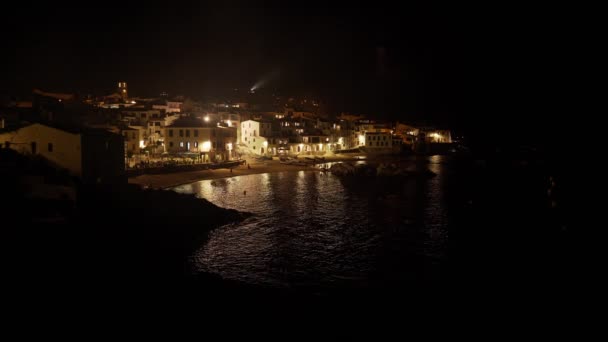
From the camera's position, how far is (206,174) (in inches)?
1973

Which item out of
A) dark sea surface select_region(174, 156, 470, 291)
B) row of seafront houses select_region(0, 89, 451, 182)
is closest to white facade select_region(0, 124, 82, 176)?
row of seafront houses select_region(0, 89, 451, 182)

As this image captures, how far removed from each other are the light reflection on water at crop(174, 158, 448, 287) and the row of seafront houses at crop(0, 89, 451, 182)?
1083 centimetres

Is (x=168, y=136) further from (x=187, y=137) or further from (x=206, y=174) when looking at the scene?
(x=206, y=174)

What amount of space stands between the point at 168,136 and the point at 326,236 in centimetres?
3984

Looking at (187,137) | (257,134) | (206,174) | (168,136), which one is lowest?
(206,174)

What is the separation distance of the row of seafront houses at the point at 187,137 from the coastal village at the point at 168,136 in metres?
0.07

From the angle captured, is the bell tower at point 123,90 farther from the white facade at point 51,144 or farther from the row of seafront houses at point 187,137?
the white facade at point 51,144

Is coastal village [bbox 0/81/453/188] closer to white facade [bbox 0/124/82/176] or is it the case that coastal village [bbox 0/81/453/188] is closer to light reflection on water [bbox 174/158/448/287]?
white facade [bbox 0/124/82/176]

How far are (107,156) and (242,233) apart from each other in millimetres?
14139

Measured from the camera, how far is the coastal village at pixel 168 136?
2759 centimetres

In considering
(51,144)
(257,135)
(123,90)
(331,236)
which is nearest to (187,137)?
(257,135)

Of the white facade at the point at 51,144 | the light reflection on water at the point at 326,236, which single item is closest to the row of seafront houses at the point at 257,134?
the light reflection on water at the point at 326,236

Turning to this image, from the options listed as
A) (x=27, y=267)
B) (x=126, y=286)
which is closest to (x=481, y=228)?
(x=126, y=286)

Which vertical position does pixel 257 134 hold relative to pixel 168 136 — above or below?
above
